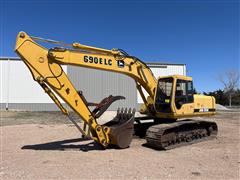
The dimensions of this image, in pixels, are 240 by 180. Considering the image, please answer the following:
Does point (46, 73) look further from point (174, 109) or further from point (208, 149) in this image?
point (208, 149)

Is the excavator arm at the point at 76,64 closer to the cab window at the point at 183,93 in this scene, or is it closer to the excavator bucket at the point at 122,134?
the excavator bucket at the point at 122,134

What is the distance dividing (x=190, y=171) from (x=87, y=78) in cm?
Answer: 2536

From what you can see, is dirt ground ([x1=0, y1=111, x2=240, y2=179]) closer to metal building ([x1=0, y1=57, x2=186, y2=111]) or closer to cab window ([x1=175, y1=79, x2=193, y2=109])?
cab window ([x1=175, y1=79, x2=193, y2=109])

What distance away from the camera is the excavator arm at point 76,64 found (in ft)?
24.0

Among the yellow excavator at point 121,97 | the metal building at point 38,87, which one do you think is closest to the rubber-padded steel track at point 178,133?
the yellow excavator at point 121,97

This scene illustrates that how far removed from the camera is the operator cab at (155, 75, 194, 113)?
373 inches

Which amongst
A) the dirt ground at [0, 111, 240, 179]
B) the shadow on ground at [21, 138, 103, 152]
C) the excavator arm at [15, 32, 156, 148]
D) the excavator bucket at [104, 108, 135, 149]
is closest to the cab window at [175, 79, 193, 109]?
the dirt ground at [0, 111, 240, 179]

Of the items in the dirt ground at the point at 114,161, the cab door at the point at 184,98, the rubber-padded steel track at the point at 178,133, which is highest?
the cab door at the point at 184,98

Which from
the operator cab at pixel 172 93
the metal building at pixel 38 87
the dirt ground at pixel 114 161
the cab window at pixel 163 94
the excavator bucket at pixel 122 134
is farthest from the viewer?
the metal building at pixel 38 87

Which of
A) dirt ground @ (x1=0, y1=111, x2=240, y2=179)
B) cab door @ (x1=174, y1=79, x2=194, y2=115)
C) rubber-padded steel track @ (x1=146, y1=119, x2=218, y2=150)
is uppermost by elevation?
cab door @ (x1=174, y1=79, x2=194, y2=115)

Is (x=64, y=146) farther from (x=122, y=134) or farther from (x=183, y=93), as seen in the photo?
(x=183, y=93)

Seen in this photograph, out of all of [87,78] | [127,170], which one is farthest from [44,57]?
[87,78]

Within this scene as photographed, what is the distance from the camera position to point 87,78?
30.5 metres

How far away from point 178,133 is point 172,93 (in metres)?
1.49
